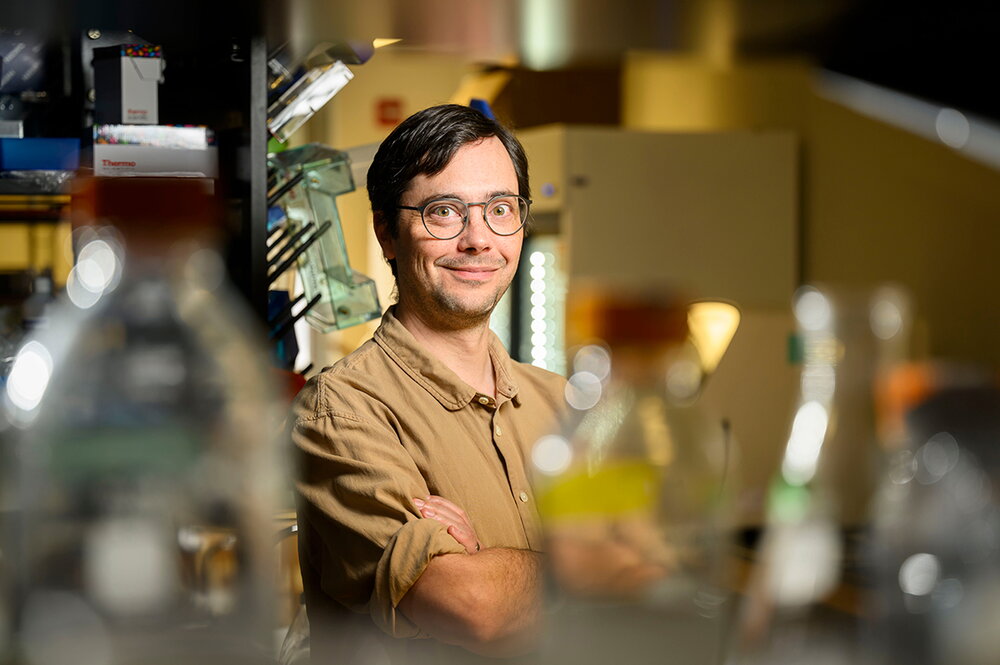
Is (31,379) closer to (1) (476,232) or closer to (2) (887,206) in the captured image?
(1) (476,232)

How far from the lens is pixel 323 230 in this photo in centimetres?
215

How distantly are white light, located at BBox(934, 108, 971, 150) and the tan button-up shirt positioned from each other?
2.47ft

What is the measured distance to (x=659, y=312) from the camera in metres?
0.56

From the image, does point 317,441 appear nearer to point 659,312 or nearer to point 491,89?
point 659,312

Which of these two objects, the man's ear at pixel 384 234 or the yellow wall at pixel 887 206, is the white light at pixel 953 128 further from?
the yellow wall at pixel 887 206

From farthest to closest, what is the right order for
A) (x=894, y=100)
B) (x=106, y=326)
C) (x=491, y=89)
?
1. (x=491, y=89)
2. (x=894, y=100)
3. (x=106, y=326)

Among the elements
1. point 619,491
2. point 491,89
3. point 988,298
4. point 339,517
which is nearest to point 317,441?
point 339,517

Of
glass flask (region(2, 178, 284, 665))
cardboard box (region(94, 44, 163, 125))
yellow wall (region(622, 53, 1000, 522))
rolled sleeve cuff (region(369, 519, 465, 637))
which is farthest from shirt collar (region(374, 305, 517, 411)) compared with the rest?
yellow wall (region(622, 53, 1000, 522))

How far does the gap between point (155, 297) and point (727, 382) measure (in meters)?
4.21

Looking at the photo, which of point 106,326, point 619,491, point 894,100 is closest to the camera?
point 106,326

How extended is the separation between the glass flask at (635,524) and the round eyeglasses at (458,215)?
98cm

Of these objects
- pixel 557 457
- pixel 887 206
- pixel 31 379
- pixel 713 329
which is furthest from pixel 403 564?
pixel 887 206

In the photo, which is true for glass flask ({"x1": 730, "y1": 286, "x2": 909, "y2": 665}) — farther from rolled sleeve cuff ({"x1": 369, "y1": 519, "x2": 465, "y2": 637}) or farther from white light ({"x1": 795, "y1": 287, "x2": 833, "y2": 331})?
rolled sleeve cuff ({"x1": 369, "y1": 519, "x2": 465, "y2": 637})

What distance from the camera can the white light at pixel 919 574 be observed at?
585 mm
